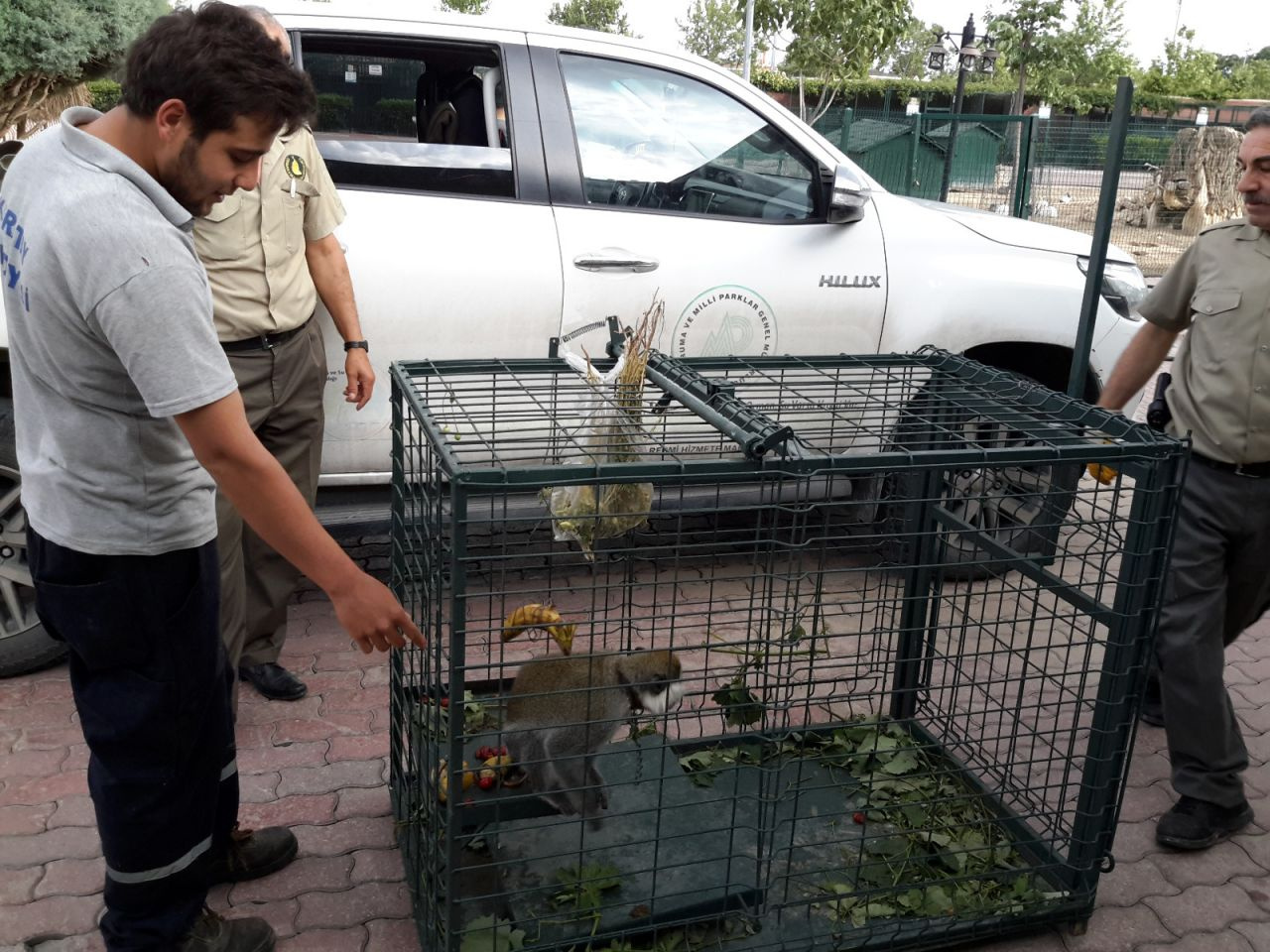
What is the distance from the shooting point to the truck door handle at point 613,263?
4266mm

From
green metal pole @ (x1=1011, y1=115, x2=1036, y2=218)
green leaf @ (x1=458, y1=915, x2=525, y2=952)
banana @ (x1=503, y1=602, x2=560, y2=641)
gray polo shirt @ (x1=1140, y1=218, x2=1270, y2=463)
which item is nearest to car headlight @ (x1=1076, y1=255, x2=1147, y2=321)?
gray polo shirt @ (x1=1140, y1=218, x2=1270, y2=463)

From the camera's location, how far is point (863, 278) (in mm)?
4637

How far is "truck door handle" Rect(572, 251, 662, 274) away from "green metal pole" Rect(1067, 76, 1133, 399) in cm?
157

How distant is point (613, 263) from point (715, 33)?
128 ft

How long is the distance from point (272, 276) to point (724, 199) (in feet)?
6.47

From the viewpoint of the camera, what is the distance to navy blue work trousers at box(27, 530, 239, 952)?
7.14 ft

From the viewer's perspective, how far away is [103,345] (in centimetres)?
197

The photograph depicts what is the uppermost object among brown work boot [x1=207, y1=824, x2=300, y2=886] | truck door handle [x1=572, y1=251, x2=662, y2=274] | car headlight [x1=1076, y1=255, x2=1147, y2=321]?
truck door handle [x1=572, y1=251, x2=662, y2=274]

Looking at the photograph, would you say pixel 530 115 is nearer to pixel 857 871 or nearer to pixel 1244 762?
pixel 857 871

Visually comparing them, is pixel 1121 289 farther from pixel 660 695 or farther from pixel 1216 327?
pixel 660 695

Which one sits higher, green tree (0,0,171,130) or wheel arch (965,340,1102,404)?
green tree (0,0,171,130)

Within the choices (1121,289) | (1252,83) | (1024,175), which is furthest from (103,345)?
(1252,83)

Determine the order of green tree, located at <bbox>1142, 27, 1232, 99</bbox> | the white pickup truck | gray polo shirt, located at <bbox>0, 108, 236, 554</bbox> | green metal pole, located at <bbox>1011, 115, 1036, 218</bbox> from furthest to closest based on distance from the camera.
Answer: green tree, located at <bbox>1142, 27, 1232, 99</bbox> → green metal pole, located at <bbox>1011, 115, 1036, 218</bbox> → the white pickup truck → gray polo shirt, located at <bbox>0, 108, 236, 554</bbox>

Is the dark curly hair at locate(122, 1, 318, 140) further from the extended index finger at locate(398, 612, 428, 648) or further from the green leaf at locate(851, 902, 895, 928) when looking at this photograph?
the green leaf at locate(851, 902, 895, 928)
